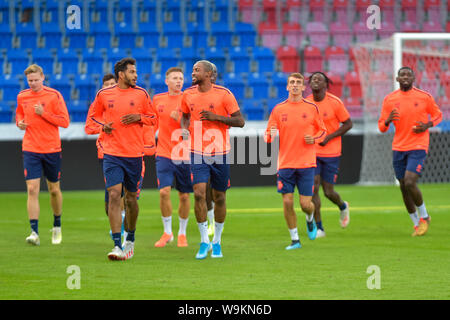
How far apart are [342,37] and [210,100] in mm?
14995

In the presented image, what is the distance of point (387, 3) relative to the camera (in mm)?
23375

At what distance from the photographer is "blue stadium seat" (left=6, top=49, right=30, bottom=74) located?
21.2 metres

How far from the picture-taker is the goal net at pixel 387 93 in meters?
19.3

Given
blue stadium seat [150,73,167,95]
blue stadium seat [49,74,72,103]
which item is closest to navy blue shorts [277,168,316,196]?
blue stadium seat [150,73,167,95]

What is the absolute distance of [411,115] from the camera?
10.8m

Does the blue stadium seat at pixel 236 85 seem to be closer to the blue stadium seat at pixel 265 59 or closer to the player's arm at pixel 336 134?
the blue stadium seat at pixel 265 59

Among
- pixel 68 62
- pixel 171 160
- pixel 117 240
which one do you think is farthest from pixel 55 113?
pixel 68 62

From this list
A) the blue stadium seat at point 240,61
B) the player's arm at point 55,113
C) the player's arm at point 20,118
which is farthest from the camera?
the blue stadium seat at point 240,61

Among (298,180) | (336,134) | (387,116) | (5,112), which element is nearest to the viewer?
(298,180)

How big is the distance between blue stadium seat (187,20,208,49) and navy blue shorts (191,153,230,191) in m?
13.7

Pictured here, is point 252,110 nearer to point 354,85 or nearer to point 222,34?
point 222,34

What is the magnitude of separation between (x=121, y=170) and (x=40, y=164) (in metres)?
1.89

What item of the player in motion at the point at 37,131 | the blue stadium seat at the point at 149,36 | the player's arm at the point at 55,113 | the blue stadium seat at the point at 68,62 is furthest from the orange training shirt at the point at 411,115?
the blue stadium seat at the point at 68,62

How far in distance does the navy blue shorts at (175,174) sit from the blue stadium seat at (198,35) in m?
12.3
